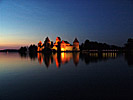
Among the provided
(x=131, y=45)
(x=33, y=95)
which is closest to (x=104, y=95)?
(x=33, y=95)

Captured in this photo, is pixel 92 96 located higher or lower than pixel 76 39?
lower

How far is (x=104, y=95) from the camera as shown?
25.7 ft

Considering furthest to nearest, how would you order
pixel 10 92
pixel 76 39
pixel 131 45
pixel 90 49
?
pixel 76 39 < pixel 90 49 < pixel 131 45 < pixel 10 92

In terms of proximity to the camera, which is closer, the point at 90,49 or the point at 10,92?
the point at 10,92

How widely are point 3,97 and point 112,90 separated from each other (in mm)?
7698

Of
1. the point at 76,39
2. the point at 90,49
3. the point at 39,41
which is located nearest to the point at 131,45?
the point at 90,49

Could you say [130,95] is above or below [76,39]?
below

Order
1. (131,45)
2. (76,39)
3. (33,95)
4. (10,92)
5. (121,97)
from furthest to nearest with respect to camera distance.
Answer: (76,39) → (131,45) → (10,92) → (33,95) → (121,97)

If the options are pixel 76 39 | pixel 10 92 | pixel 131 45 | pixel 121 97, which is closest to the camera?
pixel 121 97

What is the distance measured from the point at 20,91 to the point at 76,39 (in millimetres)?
151811

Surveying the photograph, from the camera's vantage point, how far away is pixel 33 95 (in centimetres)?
796

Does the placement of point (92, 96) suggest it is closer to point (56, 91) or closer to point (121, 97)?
point (121, 97)

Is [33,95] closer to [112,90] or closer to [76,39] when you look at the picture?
[112,90]

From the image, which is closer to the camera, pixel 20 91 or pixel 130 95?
pixel 130 95
